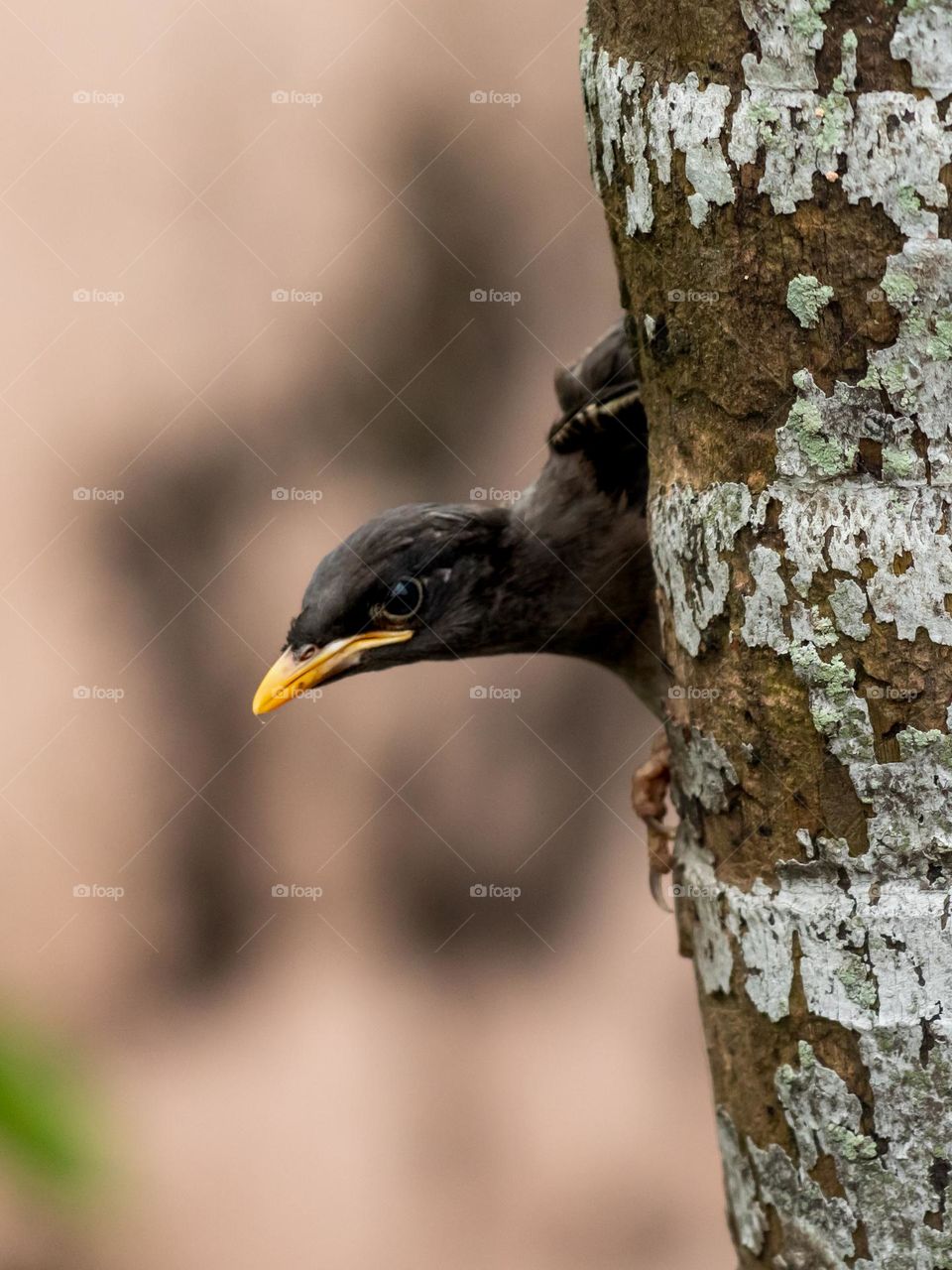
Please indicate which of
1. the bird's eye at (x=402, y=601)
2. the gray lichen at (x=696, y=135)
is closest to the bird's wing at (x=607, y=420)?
the bird's eye at (x=402, y=601)

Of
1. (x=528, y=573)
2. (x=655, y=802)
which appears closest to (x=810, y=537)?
(x=655, y=802)

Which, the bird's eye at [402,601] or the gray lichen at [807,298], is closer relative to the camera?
the gray lichen at [807,298]

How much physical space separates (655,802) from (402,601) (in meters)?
0.80

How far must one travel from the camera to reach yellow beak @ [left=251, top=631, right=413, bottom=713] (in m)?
3.27

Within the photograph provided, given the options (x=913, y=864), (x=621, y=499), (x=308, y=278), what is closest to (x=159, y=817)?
(x=308, y=278)

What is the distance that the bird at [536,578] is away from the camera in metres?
3.35

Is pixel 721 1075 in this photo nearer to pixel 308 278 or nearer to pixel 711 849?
pixel 711 849

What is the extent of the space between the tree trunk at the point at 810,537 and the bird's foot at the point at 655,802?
3.22 ft

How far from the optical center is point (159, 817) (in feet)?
18.5

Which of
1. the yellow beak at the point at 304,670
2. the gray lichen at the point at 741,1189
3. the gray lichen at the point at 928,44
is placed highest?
the gray lichen at the point at 928,44

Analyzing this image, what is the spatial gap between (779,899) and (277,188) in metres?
3.70

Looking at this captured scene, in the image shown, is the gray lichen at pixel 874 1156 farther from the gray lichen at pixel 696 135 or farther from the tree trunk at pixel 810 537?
the gray lichen at pixel 696 135

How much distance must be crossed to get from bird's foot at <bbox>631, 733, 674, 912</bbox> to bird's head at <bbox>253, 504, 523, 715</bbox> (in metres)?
0.59

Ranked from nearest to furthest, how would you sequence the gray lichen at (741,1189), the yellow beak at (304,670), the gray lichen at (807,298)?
the gray lichen at (807,298) < the gray lichen at (741,1189) < the yellow beak at (304,670)
